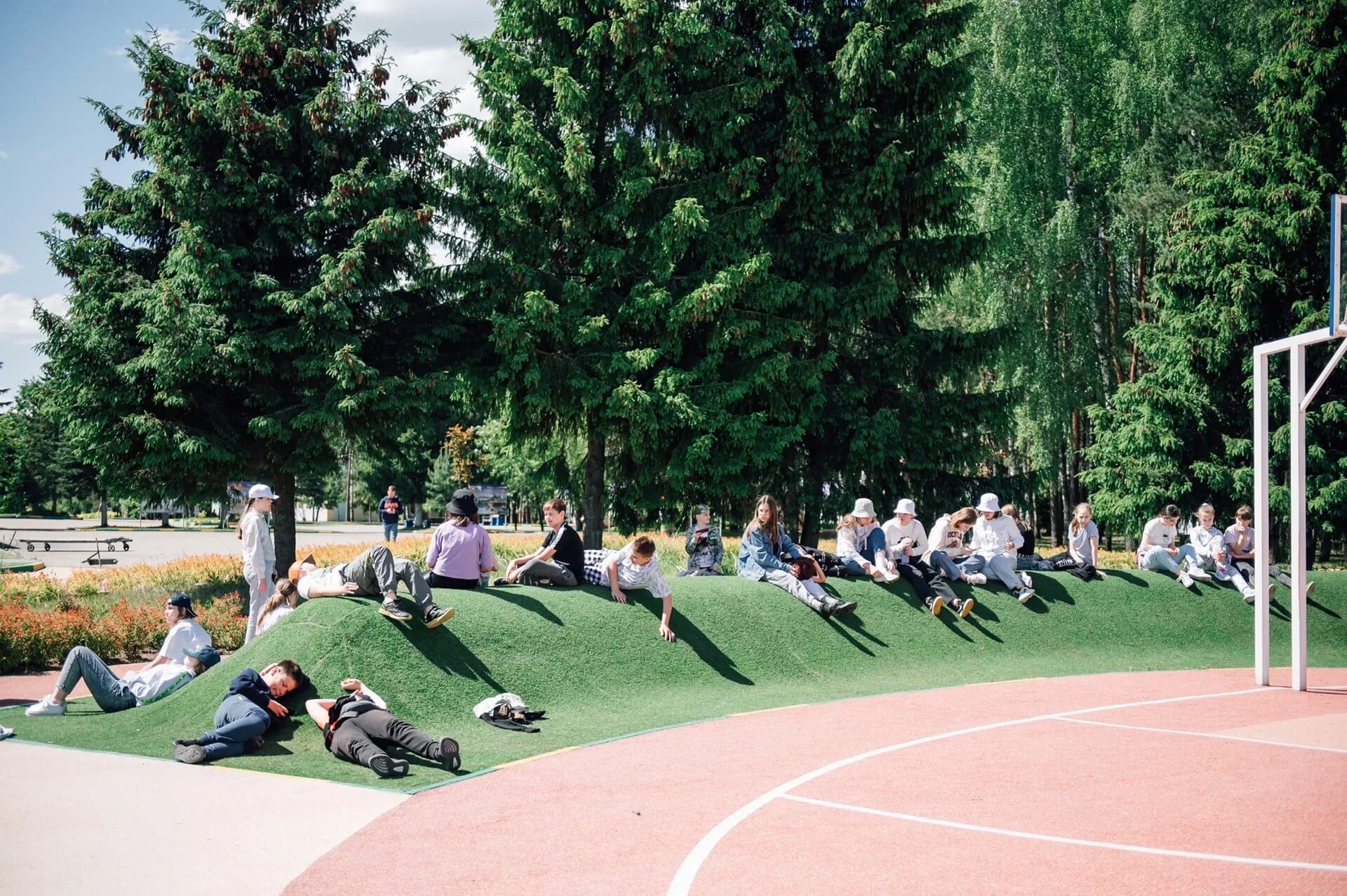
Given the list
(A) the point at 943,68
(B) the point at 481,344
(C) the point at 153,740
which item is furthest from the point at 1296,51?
(C) the point at 153,740

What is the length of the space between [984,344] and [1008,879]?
17502mm

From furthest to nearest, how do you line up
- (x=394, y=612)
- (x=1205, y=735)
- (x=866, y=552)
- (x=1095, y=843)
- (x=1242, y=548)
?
(x=1242, y=548), (x=866, y=552), (x=394, y=612), (x=1205, y=735), (x=1095, y=843)

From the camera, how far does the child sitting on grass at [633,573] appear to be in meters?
12.8

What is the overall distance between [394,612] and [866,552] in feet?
26.7

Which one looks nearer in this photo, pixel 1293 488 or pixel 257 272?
pixel 1293 488

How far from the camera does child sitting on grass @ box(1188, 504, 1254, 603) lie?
18281 millimetres

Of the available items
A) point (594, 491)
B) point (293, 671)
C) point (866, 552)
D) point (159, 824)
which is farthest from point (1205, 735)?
point (594, 491)

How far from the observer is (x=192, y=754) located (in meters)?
8.41

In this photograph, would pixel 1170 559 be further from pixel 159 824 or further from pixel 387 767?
pixel 159 824

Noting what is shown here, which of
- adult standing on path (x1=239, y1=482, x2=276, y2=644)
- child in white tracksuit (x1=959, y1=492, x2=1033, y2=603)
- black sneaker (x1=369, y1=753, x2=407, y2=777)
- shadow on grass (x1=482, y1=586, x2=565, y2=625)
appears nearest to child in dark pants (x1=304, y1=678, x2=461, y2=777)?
black sneaker (x1=369, y1=753, x2=407, y2=777)

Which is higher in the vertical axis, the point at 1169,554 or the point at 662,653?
the point at 1169,554

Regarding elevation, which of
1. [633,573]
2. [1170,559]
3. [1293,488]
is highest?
[1293,488]

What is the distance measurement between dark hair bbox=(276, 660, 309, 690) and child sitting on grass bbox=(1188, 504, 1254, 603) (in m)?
15.5

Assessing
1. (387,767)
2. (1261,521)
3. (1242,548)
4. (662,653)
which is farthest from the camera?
(1242,548)
